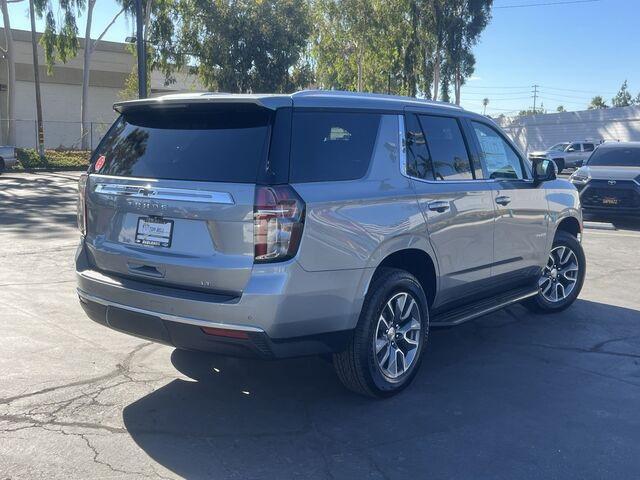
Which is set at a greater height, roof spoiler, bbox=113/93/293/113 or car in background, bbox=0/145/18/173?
roof spoiler, bbox=113/93/293/113

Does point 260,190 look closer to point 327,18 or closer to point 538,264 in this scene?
point 538,264

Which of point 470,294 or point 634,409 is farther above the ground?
point 470,294

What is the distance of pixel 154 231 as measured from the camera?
437 cm

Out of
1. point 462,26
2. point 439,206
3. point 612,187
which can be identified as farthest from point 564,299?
point 462,26

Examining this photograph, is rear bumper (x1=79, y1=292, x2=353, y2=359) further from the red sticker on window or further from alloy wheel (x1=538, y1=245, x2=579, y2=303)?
alloy wheel (x1=538, y1=245, x2=579, y2=303)

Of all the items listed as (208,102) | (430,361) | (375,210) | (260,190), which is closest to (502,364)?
(430,361)

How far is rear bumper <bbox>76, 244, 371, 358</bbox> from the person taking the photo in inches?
158

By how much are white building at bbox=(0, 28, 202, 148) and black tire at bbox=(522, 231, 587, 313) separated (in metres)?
34.6

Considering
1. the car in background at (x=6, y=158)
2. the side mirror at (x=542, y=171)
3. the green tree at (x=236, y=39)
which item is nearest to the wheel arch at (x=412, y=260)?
the side mirror at (x=542, y=171)

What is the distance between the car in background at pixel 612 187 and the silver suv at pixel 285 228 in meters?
9.95

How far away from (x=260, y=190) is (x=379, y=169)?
1070 millimetres

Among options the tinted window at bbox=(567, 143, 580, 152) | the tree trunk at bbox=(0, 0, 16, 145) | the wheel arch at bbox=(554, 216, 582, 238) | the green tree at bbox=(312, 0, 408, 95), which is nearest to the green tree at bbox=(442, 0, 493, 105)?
the green tree at bbox=(312, 0, 408, 95)

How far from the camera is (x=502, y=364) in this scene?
18.6 feet

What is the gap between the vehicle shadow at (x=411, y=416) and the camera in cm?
390
